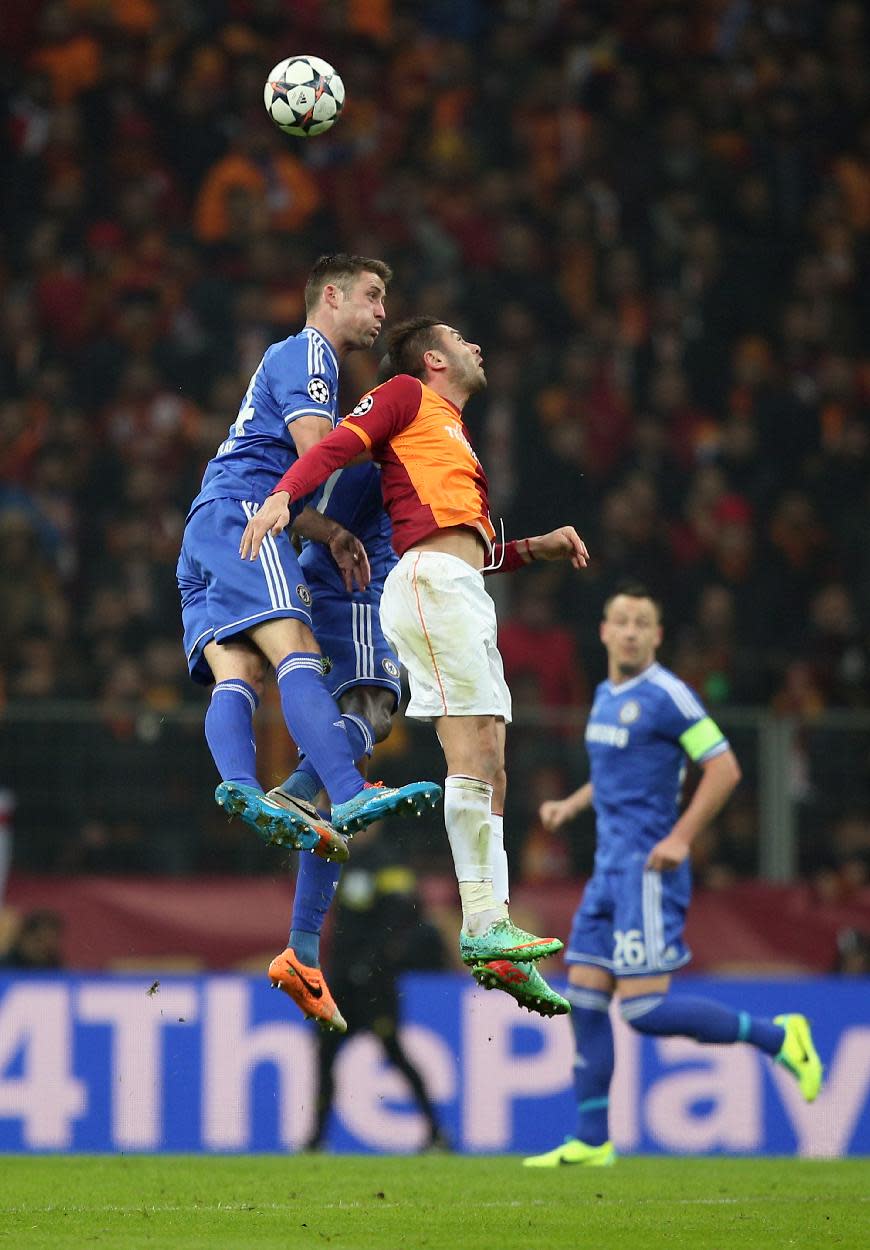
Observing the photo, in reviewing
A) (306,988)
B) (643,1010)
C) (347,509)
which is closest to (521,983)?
(306,988)

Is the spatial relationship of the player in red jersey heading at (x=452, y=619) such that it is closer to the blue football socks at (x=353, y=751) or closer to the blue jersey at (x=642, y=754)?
the blue football socks at (x=353, y=751)

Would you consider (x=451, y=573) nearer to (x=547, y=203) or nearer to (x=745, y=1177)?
(x=745, y=1177)

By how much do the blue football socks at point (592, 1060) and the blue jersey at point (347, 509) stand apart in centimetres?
263

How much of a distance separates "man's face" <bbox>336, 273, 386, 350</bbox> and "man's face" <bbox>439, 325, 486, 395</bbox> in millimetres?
288

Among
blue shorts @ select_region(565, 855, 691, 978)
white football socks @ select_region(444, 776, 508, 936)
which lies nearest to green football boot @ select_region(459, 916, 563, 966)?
white football socks @ select_region(444, 776, 508, 936)

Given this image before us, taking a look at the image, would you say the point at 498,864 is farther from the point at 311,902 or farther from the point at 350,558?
the point at 350,558

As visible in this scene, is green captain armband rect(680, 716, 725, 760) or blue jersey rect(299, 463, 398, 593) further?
green captain armband rect(680, 716, 725, 760)

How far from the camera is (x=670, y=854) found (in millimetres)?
8938

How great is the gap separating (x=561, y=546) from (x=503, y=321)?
7923 millimetres

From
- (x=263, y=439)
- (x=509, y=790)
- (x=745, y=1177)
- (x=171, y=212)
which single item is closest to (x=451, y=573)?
(x=263, y=439)

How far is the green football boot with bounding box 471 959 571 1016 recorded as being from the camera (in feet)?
21.7

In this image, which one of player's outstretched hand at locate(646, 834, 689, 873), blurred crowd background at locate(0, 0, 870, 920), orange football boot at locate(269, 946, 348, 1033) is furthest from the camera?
blurred crowd background at locate(0, 0, 870, 920)

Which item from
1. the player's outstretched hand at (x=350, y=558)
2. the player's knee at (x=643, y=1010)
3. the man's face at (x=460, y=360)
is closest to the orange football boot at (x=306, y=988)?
the player's outstretched hand at (x=350, y=558)

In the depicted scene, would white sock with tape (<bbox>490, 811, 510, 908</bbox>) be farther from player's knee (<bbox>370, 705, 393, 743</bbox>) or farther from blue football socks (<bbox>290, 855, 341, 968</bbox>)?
blue football socks (<bbox>290, 855, 341, 968</bbox>)
